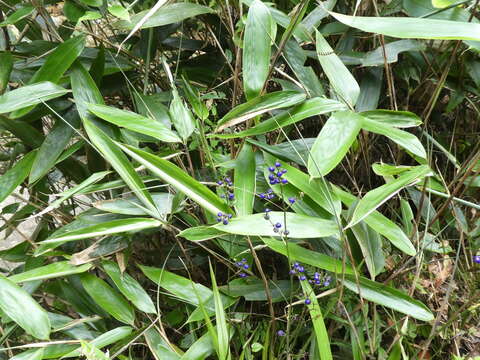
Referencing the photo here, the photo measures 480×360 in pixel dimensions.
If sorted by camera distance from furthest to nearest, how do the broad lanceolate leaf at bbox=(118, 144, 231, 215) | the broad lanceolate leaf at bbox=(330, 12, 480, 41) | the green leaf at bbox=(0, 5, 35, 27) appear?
the green leaf at bbox=(0, 5, 35, 27) → the broad lanceolate leaf at bbox=(118, 144, 231, 215) → the broad lanceolate leaf at bbox=(330, 12, 480, 41)

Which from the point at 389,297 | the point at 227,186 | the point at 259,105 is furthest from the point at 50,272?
the point at 389,297

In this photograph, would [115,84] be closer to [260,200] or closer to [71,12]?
[71,12]

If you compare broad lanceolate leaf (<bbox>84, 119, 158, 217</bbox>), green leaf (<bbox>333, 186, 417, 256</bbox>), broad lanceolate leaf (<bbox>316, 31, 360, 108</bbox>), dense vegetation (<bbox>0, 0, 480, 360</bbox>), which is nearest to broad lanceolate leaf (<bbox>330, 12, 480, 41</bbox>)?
dense vegetation (<bbox>0, 0, 480, 360</bbox>)

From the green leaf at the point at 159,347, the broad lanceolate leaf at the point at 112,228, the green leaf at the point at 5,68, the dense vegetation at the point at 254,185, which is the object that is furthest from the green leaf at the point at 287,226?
the green leaf at the point at 5,68

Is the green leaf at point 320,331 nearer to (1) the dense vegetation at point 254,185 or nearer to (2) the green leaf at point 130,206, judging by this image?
(1) the dense vegetation at point 254,185

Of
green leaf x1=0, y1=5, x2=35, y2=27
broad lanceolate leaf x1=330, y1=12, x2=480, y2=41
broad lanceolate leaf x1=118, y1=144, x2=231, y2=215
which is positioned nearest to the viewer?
broad lanceolate leaf x1=330, y1=12, x2=480, y2=41

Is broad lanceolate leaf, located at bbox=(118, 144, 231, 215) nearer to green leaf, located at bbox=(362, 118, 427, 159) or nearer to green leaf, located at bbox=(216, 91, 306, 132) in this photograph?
green leaf, located at bbox=(216, 91, 306, 132)

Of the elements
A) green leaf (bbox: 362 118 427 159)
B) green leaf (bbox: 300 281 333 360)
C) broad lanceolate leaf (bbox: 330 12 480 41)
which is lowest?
green leaf (bbox: 300 281 333 360)

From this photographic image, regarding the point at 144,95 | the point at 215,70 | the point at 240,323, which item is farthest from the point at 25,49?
the point at 240,323
